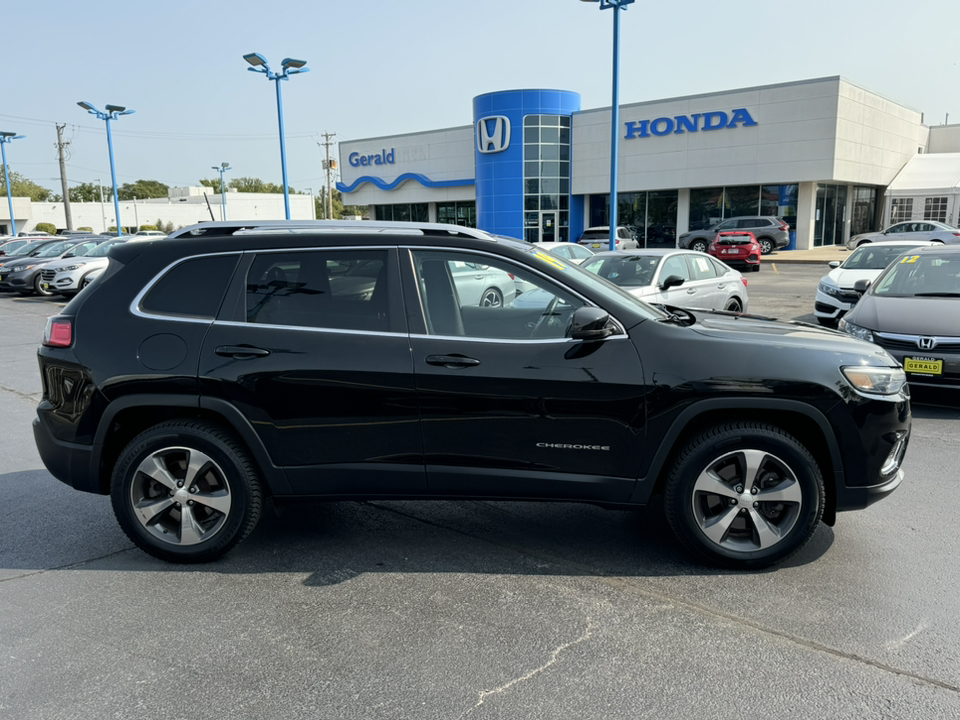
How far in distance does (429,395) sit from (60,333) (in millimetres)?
2100

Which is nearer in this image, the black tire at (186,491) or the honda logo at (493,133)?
the black tire at (186,491)

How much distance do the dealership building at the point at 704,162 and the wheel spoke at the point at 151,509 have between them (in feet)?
117

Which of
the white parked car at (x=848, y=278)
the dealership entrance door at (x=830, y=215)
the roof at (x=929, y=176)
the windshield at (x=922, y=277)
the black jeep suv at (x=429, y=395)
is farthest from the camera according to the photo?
the roof at (x=929, y=176)

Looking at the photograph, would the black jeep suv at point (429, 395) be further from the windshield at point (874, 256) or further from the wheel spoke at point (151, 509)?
the windshield at point (874, 256)

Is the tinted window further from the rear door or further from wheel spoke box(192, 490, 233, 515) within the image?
wheel spoke box(192, 490, 233, 515)

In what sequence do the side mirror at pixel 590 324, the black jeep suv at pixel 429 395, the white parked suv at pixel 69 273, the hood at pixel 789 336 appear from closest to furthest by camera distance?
the side mirror at pixel 590 324 → the black jeep suv at pixel 429 395 → the hood at pixel 789 336 → the white parked suv at pixel 69 273

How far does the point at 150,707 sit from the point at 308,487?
1375 mm

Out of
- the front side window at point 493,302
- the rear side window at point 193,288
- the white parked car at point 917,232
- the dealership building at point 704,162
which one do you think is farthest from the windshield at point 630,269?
the dealership building at point 704,162

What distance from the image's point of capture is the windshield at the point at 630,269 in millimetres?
10531

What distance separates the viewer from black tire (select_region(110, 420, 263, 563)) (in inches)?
154

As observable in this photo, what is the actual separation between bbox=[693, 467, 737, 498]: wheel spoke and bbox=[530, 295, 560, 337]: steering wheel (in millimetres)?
1113

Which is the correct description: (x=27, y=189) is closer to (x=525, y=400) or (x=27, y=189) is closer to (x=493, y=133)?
(x=493, y=133)

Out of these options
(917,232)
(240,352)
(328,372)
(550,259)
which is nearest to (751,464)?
(550,259)

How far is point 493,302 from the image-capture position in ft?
13.1
